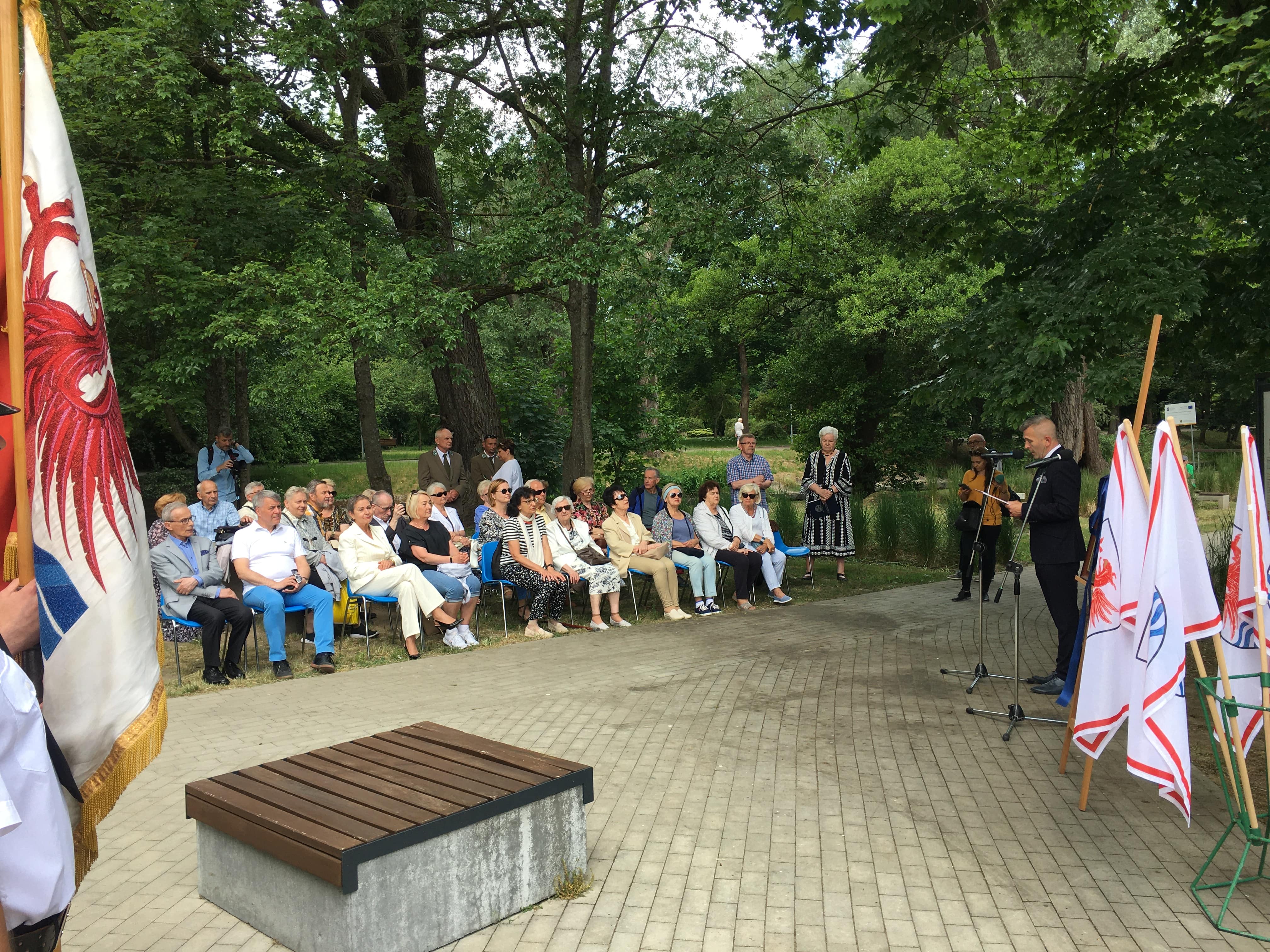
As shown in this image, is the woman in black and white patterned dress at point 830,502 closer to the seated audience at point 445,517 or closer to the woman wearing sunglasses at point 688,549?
the woman wearing sunglasses at point 688,549

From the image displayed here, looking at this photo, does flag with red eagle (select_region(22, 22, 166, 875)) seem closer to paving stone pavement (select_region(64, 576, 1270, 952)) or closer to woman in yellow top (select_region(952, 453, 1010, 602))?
paving stone pavement (select_region(64, 576, 1270, 952))

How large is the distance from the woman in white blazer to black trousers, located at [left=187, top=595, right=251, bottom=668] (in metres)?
1.15

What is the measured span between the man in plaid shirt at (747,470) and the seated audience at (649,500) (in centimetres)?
105

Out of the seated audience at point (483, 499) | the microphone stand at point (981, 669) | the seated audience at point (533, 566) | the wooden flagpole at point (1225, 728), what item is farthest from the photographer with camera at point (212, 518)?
the wooden flagpole at point (1225, 728)

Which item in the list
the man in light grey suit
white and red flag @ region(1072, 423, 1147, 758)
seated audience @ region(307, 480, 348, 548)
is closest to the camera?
white and red flag @ region(1072, 423, 1147, 758)

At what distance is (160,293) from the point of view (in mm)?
12906

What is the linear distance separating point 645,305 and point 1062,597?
8.58 meters

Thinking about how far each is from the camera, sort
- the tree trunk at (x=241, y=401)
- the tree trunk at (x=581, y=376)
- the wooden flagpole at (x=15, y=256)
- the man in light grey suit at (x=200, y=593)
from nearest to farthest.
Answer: the wooden flagpole at (x=15, y=256) < the man in light grey suit at (x=200, y=593) < the tree trunk at (x=581, y=376) < the tree trunk at (x=241, y=401)

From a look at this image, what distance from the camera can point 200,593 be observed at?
348 inches

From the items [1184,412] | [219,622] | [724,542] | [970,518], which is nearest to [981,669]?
[970,518]

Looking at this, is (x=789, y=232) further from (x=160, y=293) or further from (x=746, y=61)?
(x=160, y=293)

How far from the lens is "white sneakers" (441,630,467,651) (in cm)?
998

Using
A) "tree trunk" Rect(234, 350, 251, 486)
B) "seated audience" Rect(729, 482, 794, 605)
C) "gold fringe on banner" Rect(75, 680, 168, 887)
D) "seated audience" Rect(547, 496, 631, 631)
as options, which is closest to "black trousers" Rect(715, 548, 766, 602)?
"seated audience" Rect(729, 482, 794, 605)

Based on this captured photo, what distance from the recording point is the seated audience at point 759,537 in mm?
12383
